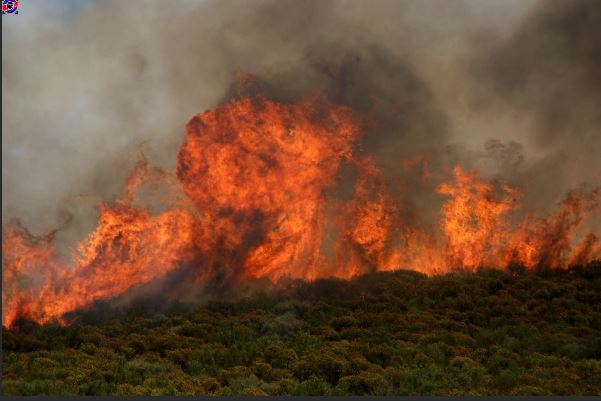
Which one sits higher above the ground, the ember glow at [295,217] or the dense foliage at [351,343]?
the ember glow at [295,217]

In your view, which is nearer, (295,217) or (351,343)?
(351,343)

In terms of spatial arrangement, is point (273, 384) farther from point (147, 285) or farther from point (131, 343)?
point (147, 285)

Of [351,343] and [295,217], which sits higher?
[295,217]

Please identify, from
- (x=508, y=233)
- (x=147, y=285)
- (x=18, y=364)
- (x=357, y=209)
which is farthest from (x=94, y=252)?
(x=508, y=233)

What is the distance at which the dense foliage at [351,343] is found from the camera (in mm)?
30656

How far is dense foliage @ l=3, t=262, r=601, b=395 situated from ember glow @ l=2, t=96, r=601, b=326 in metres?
2.14

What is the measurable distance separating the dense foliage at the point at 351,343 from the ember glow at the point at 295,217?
214cm

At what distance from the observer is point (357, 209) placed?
5175cm

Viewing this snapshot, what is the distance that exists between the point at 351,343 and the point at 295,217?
13.8 metres

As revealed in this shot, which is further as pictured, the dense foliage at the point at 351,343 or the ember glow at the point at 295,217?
the ember glow at the point at 295,217

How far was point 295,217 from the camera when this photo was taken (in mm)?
49500

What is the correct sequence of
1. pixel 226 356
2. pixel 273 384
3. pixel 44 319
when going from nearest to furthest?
pixel 273 384
pixel 226 356
pixel 44 319

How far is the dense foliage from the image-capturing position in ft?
101

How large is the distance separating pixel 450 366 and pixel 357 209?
2002cm
